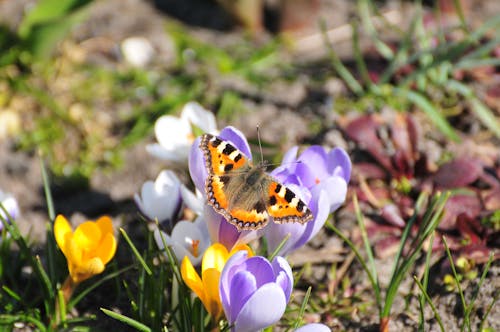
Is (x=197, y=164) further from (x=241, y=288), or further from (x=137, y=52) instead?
(x=137, y=52)

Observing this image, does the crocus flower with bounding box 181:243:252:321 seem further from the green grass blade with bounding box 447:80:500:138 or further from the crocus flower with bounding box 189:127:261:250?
the green grass blade with bounding box 447:80:500:138

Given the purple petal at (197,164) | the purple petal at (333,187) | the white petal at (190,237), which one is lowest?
the white petal at (190,237)

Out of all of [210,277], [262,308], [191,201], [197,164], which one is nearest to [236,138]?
[197,164]

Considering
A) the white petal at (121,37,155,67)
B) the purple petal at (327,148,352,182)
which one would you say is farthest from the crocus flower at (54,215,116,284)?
the white petal at (121,37,155,67)

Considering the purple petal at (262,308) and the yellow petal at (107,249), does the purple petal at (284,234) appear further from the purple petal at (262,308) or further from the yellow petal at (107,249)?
the yellow petal at (107,249)

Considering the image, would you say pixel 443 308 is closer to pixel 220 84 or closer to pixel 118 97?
pixel 220 84

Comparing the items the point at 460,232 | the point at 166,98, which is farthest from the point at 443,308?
the point at 166,98

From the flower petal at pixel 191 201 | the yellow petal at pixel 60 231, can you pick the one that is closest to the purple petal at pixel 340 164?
the flower petal at pixel 191 201
